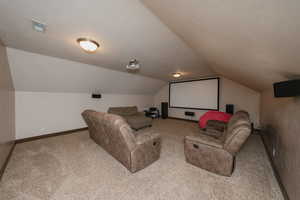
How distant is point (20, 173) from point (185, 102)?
6323 mm

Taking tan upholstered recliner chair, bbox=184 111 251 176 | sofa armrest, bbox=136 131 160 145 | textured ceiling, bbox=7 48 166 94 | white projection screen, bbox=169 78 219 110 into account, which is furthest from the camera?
white projection screen, bbox=169 78 219 110

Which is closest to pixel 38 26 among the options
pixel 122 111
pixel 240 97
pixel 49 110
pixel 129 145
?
pixel 129 145

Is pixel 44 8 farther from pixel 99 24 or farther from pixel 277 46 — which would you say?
pixel 277 46

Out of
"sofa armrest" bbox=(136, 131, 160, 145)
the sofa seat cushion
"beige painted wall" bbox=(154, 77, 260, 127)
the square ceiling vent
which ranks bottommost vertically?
the sofa seat cushion

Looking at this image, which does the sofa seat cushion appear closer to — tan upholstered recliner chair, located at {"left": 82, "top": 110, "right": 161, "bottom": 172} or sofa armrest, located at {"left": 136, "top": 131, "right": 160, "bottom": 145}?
tan upholstered recliner chair, located at {"left": 82, "top": 110, "right": 161, "bottom": 172}

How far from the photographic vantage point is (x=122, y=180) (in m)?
1.70

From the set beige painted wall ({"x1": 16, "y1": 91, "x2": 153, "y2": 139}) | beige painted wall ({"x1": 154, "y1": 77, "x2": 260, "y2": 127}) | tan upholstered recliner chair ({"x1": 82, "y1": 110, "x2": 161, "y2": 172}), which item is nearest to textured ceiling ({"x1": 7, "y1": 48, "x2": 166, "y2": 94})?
beige painted wall ({"x1": 16, "y1": 91, "x2": 153, "y2": 139})

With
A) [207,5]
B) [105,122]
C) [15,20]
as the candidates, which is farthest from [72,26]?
[207,5]

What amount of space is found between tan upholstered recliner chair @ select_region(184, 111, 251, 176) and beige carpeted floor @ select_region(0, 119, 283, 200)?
14 cm

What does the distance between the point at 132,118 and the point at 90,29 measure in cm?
343

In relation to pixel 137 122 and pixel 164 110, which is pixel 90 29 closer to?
pixel 137 122

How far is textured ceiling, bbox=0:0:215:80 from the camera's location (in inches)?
53.9

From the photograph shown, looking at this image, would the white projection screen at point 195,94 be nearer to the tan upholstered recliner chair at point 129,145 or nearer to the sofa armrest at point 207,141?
the sofa armrest at point 207,141

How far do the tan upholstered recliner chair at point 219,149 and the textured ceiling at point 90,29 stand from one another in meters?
2.00
